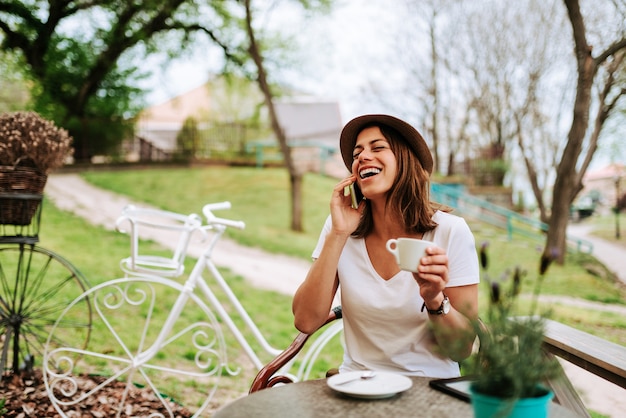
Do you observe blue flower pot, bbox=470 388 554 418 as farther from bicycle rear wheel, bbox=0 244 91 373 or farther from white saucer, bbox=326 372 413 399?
bicycle rear wheel, bbox=0 244 91 373

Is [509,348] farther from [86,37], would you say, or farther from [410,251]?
[86,37]

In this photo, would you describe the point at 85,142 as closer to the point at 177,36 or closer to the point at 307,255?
the point at 177,36

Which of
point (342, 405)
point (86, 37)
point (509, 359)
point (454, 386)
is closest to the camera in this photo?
point (509, 359)

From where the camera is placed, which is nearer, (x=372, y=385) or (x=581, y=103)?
(x=372, y=385)

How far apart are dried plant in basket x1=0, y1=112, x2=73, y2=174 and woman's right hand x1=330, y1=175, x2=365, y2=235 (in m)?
2.15

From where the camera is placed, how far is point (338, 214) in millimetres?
2209

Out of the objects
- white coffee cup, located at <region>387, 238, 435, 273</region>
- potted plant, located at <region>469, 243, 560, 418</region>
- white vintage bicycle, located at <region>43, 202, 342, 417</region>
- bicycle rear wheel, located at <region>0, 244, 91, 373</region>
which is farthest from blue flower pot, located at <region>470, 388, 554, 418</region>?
bicycle rear wheel, located at <region>0, 244, 91, 373</region>

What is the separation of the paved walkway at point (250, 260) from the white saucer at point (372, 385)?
299 cm

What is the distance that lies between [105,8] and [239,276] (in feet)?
31.9

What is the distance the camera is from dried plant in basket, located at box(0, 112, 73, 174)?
11.2 ft

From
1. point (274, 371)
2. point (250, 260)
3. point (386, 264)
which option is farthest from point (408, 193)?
point (250, 260)

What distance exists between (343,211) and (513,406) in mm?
1259

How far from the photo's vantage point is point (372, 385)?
1565mm

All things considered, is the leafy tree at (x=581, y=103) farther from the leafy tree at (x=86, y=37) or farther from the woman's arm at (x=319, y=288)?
the leafy tree at (x=86, y=37)
